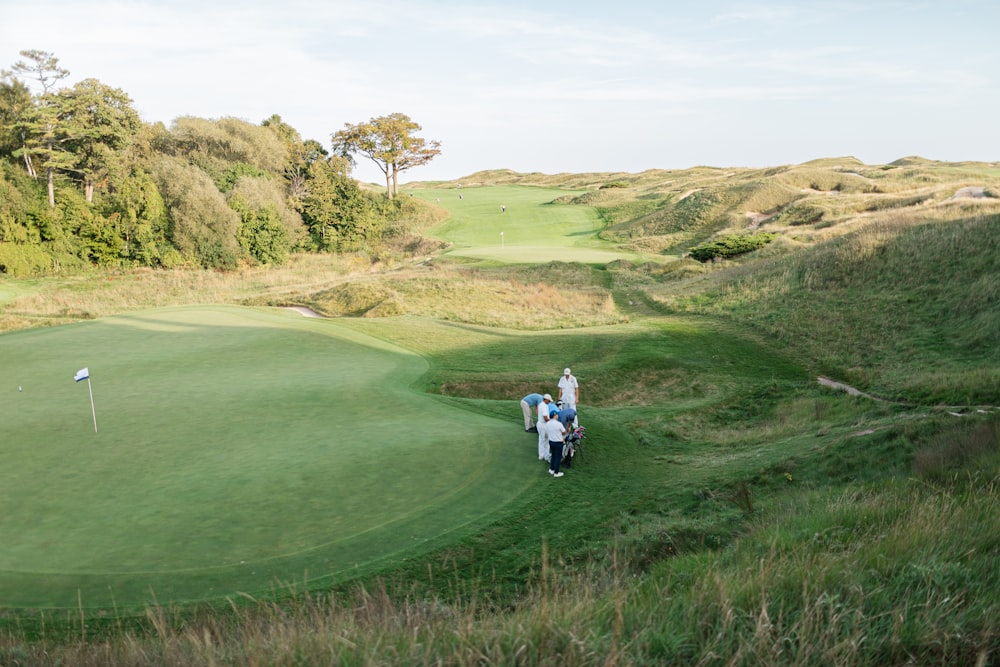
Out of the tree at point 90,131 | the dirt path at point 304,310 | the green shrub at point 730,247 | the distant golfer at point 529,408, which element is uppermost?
the tree at point 90,131

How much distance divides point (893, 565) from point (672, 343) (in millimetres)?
18862

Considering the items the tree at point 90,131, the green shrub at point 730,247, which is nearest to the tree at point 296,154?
the tree at point 90,131

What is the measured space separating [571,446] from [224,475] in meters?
5.55

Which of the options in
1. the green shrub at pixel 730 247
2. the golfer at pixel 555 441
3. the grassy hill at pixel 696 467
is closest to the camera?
the grassy hill at pixel 696 467

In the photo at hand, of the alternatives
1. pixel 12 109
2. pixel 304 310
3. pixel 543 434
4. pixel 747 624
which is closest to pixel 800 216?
pixel 304 310

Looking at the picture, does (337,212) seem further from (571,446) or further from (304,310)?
(571,446)

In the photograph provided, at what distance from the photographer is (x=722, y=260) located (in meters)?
40.2

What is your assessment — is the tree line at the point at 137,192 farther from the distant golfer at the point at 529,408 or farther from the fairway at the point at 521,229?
the distant golfer at the point at 529,408

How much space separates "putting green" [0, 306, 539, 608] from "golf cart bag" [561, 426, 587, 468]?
61 centimetres

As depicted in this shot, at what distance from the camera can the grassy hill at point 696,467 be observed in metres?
3.74

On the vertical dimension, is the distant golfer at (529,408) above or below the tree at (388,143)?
below

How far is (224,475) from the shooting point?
32.8ft

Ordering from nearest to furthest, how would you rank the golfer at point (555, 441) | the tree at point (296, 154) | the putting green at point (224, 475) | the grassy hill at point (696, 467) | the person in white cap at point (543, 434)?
the grassy hill at point (696, 467) < the putting green at point (224, 475) < the golfer at point (555, 441) < the person in white cap at point (543, 434) < the tree at point (296, 154)

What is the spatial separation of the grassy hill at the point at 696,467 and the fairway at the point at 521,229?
493 centimetres
